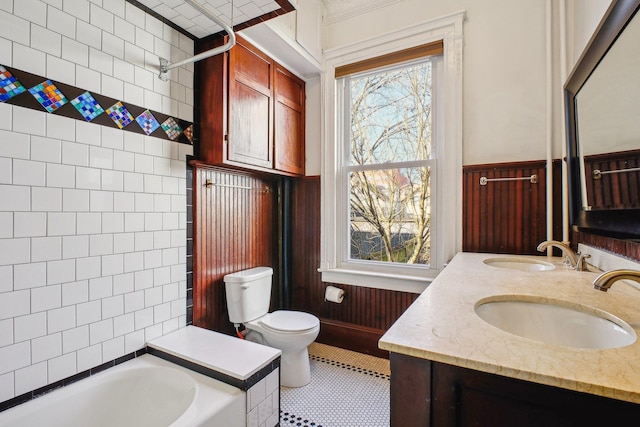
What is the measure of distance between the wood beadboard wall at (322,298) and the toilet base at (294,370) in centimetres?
58

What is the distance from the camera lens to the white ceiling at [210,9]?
164 centimetres

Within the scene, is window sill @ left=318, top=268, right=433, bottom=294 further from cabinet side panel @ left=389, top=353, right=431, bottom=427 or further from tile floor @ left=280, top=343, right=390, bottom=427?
cabinet side panel @ left=389, top=353, right=431, bottom=427

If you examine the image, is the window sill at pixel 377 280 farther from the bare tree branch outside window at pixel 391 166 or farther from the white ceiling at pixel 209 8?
the white ceiling at pixel 209 8

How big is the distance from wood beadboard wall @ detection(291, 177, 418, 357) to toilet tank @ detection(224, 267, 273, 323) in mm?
603

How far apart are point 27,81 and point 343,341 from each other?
2.51 meters

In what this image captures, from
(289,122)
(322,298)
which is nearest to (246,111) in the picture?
(289,122)

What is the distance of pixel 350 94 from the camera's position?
2693 mm

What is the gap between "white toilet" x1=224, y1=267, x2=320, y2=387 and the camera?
1988 millimetres

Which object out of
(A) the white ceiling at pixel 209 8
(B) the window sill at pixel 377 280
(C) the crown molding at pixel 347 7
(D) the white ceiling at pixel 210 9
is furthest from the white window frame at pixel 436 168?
(D) the white ceiling at pixel 210 9

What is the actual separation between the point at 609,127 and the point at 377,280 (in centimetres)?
170

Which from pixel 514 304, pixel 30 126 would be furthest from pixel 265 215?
pixel 514 304

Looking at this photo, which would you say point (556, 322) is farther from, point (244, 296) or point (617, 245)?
point (244, 296)

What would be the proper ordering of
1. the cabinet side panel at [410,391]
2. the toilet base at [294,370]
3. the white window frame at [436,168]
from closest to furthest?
1. the cabinet side panel at [410,391]
2. the toilet base at [294,370]
3. the white window frame at [436,168]

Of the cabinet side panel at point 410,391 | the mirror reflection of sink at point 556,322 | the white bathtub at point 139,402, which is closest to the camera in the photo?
the cabinet side panel at point 410,391
